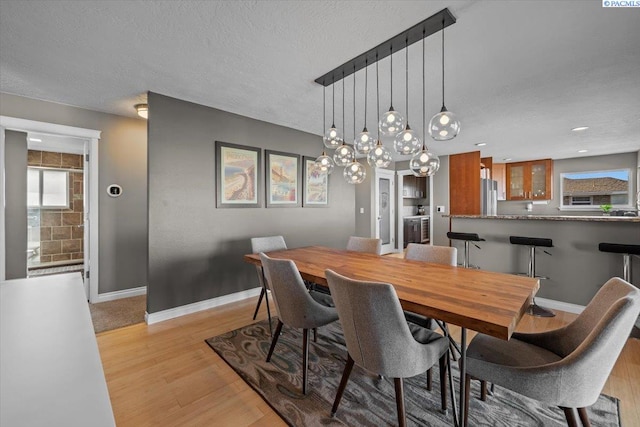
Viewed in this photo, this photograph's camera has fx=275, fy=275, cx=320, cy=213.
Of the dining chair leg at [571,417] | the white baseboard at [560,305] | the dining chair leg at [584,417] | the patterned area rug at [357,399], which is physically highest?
the dining chair leg at [571,417]

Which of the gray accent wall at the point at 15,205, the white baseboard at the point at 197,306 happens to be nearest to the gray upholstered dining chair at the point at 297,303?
the white baseboard at the point at 197,306

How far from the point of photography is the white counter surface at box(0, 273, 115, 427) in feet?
1.50

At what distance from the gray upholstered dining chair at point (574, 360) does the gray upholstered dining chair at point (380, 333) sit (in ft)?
0.89

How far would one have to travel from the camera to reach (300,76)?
2.57 meters

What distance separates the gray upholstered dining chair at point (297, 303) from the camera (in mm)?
1820

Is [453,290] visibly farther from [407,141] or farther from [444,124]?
[407,141]

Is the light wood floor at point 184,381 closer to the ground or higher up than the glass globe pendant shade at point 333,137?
closer to the ground

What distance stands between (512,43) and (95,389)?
9.43ft

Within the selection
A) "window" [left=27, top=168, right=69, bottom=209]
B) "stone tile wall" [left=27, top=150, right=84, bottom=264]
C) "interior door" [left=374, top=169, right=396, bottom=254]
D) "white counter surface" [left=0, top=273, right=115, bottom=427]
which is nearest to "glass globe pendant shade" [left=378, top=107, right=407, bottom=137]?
"white counter surface" [left=0, top=273, right=115, bottom=427]

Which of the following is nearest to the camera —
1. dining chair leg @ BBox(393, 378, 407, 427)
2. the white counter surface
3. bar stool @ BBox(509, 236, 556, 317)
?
the white counter surface

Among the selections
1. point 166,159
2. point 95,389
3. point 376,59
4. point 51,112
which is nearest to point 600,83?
point 376,59

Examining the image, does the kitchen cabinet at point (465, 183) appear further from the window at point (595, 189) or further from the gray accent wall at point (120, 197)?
the gray accent wall at point (120, 197)

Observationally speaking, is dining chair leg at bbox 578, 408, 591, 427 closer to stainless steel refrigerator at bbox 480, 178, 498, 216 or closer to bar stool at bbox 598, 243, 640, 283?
bar stool at bbox 598, 243, 640, 283

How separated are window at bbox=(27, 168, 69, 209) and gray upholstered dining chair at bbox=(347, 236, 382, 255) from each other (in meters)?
5.81
